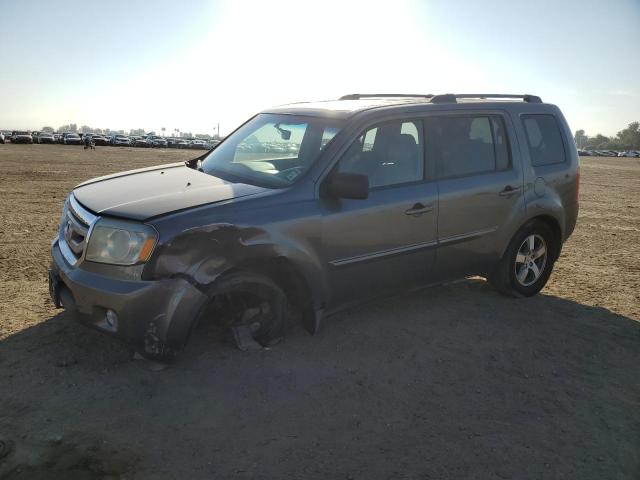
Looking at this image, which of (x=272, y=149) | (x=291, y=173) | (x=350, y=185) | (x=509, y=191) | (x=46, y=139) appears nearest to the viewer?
(x=350, y=185)

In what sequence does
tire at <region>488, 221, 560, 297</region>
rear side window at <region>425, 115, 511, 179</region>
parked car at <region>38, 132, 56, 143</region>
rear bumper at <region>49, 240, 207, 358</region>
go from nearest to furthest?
rear bumper at <region>49, 240, 207, 358</region> → rear side window at <region>425, 115, 511, 179</region> → tire at <region>488, 221, 560, 297</region> → parked car at <region>38, 132, 56, 143</region>

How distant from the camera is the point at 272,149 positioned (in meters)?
4.75

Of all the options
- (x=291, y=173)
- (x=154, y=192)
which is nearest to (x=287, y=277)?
(x=291, y=173)

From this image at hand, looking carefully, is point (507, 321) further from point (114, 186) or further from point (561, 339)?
point (114, 186)

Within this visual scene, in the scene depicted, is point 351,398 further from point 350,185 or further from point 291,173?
point 291,173

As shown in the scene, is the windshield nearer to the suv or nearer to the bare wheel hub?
the suv

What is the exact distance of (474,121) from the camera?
16.2ft

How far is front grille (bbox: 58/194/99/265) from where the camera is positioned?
3674mm

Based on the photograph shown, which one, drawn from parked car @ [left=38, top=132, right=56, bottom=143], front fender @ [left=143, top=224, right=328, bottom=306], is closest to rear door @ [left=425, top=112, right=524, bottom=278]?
front fender @ [left=143, top=224, right=328, bottom=306]

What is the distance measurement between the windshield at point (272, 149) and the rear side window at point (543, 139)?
2131 mm

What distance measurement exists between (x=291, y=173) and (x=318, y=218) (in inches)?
17.2

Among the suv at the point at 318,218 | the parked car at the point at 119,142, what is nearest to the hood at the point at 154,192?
the suv at the point at 318,218

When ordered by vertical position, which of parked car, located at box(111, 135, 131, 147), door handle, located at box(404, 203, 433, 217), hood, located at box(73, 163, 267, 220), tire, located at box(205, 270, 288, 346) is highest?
hood, located at box(73, 163, 267, 220)

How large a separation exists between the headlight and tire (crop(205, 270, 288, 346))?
Answer: 574mm
